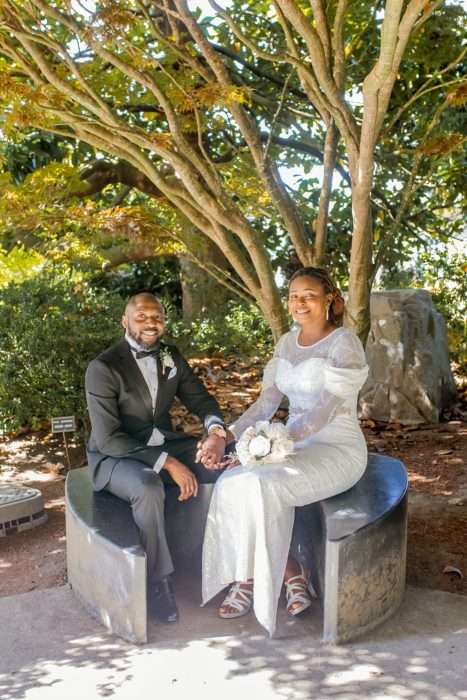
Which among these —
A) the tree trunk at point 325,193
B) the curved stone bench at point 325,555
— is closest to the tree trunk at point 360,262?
the tree trunk at point 325,193

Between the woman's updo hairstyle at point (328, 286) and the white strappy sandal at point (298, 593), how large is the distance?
5.09 ft

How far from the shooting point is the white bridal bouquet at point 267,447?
4188mm

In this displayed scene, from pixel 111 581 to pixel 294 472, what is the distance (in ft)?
3.64

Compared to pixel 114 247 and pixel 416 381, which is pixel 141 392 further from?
pixel 114 247

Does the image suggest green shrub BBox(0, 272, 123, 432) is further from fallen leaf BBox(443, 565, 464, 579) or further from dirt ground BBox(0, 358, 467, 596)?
fallen leaf BBox(443, 565, 464, 579)

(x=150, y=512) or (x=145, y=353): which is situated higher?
(x=145, y=353)

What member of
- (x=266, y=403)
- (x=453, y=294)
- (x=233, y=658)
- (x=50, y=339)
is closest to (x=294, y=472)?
(x=266, y=403)

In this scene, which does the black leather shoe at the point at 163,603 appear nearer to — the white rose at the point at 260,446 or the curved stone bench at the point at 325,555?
the curved stone bench at the point at 325,555

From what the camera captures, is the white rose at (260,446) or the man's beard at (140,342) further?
the man's beard at (140,342)

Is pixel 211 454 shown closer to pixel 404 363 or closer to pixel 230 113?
pixel 230 113

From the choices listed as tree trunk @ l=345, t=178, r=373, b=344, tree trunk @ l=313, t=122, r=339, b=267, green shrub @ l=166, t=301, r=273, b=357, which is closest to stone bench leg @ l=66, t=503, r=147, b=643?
tree trunk @ l=345, t=178, r=373, b=344

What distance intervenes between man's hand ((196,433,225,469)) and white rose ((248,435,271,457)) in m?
0.48

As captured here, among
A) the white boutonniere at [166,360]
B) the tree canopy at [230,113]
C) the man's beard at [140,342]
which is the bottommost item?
the white boutonniere at [166,360]

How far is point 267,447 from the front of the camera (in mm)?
4180
